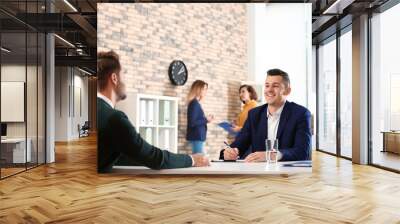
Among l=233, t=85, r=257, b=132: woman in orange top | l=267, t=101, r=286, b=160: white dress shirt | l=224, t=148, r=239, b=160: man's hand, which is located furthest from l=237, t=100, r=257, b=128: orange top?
l=224, t=148, r=239, b=160: man's hand

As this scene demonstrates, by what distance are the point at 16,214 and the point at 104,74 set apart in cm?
263

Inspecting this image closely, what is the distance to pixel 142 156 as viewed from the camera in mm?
5824

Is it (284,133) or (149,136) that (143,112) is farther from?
(284,133)

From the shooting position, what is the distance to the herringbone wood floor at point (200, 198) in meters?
3.68

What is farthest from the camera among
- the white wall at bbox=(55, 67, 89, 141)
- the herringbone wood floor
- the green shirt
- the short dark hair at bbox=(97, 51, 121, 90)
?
the white wall at bbox=(55, 67, 89, 141)

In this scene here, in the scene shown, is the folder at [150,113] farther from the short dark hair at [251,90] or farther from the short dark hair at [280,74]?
the short dark hair at [280,74]

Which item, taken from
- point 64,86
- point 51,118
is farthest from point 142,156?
point 64,86

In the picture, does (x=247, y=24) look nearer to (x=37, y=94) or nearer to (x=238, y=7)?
(x=238, y=7)

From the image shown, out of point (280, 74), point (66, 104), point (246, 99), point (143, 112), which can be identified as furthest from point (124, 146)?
point (66, 104)

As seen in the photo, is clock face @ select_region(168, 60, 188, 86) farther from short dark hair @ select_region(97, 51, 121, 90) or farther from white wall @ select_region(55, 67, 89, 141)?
white wall @ select_region(55, 67, 89, 141)

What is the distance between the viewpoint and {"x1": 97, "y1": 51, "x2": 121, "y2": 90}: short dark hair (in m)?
5.91

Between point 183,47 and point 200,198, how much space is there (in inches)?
97.6

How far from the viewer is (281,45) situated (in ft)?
20.2

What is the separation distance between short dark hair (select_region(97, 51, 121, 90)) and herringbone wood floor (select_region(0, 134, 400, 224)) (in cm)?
148
